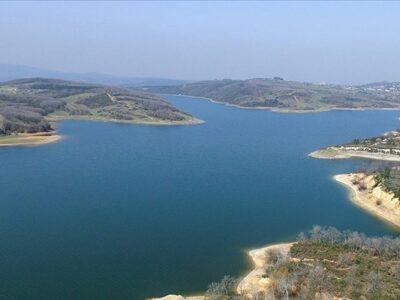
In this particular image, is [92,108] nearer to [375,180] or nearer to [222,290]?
[375,180]

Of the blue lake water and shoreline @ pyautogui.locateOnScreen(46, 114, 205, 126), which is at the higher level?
the blue lake water

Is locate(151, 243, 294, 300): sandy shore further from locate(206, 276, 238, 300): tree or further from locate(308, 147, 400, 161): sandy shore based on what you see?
locate(308, 147, 400, 161): sandy shore

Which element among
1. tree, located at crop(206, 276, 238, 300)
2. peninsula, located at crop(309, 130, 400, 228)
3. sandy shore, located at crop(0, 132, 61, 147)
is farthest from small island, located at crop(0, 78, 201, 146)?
tree, located at crop(206, 276, 238, 300)

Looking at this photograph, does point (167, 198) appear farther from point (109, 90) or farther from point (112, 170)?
point (109, 90)

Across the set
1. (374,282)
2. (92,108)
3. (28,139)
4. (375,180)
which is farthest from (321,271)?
(92,108)

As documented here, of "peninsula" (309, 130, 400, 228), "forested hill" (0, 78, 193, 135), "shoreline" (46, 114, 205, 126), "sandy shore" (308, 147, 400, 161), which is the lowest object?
"shoreline" (46, 114, 205, 126)

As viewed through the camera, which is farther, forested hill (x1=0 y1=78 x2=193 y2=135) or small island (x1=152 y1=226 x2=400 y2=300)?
forested hill (x1=0 y1=78 x2=193 y2=135)

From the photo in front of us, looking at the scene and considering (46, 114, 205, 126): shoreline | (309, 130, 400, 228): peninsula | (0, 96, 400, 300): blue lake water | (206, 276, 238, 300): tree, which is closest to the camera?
(206, 276, 238, 300): tree
